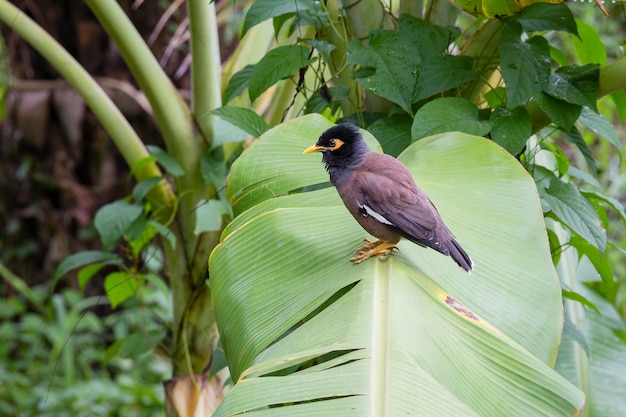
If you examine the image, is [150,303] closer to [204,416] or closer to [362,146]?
[204,416]

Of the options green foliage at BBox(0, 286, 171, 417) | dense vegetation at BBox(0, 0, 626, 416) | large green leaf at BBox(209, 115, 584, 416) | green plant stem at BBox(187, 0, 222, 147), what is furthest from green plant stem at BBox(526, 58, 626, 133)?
green foliage at BBox(0, 286, 171, 417)

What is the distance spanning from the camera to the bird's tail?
60.2 inches

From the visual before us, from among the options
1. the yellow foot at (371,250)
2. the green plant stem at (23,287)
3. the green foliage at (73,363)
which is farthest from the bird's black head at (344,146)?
the green plant stem at (23,287)

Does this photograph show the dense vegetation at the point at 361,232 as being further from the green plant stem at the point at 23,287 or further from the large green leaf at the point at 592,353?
the green plant stem at the point at 23,287

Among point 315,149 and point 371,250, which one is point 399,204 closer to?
point 371,250

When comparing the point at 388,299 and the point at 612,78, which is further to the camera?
the point at 612,78

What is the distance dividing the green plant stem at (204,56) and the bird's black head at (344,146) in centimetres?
74

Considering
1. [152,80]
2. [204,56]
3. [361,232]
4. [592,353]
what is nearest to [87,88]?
[152,80]

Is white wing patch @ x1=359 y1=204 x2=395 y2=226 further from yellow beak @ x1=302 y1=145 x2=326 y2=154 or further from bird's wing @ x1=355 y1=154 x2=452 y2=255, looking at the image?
yellow beak @ x1=302 y1=145 x2=326 y2=154

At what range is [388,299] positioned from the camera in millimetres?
1406

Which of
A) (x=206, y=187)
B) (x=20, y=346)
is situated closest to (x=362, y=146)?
(x=206, y=187)

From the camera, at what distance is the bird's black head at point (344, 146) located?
5.83 ft

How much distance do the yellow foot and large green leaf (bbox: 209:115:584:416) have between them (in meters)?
0.02

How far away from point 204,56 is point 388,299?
135 centimetres
